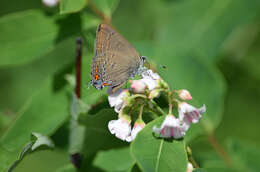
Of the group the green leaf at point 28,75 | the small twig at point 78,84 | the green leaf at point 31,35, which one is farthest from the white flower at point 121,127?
the green leaf at point 28,75

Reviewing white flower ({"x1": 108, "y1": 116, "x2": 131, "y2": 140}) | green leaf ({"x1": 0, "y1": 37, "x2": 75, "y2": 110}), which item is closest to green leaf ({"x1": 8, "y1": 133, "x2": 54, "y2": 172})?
white flower ({"x1": 108, "y1": 116, "x2": 131, "y2": 140})

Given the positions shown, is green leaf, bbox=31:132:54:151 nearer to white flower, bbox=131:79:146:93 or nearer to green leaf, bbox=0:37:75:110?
white flower, bbox=131:79:146:93

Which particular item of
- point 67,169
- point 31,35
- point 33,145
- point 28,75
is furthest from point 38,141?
point 28,75

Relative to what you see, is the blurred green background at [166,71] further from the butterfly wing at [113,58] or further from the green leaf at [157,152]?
the green leaf at [157,152]

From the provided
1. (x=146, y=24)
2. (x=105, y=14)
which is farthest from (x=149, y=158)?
(x=146, y=24)

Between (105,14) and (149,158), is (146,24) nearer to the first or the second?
(105,14)

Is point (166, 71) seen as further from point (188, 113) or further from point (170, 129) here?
point (170, 129)
